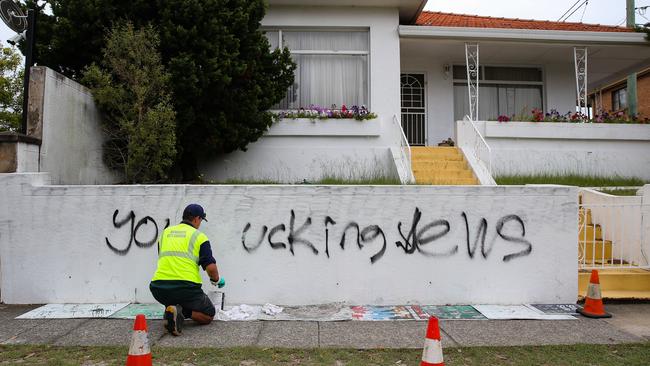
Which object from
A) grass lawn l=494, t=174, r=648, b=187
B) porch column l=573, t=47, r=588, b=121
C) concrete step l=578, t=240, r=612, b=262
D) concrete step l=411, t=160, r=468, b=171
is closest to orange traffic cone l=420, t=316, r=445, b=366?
concrete step l=578, t=240, r=612, b=262

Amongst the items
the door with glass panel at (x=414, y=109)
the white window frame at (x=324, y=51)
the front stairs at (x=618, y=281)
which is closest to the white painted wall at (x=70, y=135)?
the white window frame at (x=324, y=51)

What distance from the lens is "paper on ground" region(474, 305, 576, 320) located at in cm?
564

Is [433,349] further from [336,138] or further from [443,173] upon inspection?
[336,138]

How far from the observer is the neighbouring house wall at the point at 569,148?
11.6 metres

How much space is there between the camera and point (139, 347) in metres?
3.60

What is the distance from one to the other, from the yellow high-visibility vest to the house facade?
598cm

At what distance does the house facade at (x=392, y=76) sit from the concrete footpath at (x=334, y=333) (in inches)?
210

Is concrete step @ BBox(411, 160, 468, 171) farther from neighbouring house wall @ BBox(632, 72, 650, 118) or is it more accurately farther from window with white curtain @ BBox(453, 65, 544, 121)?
neighbouring house wall @ BBox(632, 72, 650, 118)

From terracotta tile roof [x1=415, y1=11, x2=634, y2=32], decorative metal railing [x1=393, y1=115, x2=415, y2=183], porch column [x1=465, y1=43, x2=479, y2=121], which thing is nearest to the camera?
decorative metal railing [x1=393, y1=115, x2=415, y2=183]

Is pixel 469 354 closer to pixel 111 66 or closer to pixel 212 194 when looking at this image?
pixel 212 194

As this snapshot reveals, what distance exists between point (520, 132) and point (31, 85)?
10207 millimetres

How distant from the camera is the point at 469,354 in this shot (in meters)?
4.48

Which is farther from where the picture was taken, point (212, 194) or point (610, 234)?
point (610, 234)

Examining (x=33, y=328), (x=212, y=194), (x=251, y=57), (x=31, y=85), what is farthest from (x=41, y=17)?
(x=33, y=328)
